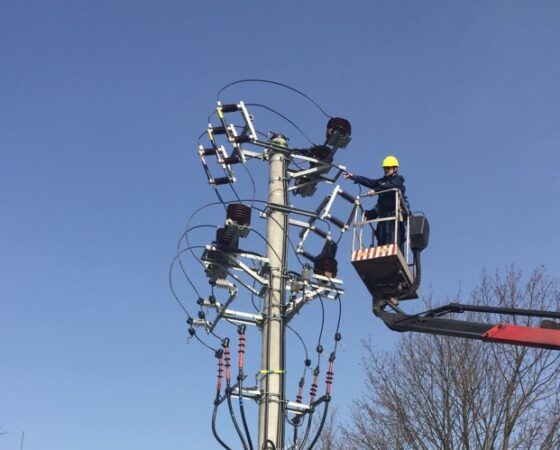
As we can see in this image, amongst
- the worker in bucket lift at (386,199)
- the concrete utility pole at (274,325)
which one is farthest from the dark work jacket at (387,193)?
the concrete utility pole at (274,325)

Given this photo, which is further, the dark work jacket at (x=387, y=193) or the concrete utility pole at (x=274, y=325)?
the dark work jacket at (x=387, y=193)

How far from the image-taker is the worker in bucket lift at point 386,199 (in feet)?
35.3

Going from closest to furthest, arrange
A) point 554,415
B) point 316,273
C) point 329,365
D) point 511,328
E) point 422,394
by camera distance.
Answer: point 511,328, point 329,365, point 316,273, point 554,415, point 422,394

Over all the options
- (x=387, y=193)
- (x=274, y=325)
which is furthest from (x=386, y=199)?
(x=274, y=325)

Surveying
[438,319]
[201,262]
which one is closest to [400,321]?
[438,319]

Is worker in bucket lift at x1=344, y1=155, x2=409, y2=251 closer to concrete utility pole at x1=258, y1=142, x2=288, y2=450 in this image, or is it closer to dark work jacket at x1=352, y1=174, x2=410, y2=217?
dark work jacket at x1=352, y1=174, x2=410, y2=217

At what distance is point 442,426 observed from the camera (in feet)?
58.3

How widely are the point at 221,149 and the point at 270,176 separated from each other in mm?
970

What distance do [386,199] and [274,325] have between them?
2.53 metres

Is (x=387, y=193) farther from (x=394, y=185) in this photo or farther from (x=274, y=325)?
(x=274, y=325)

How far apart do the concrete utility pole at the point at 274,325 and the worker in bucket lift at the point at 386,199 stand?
134cm

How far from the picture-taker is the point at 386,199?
36.6 feet

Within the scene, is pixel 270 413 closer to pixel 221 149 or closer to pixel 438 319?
Result: pixel 438 319

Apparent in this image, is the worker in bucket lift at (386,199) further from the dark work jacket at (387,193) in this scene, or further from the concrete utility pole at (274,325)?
the concrete utility pole at (274,325)
